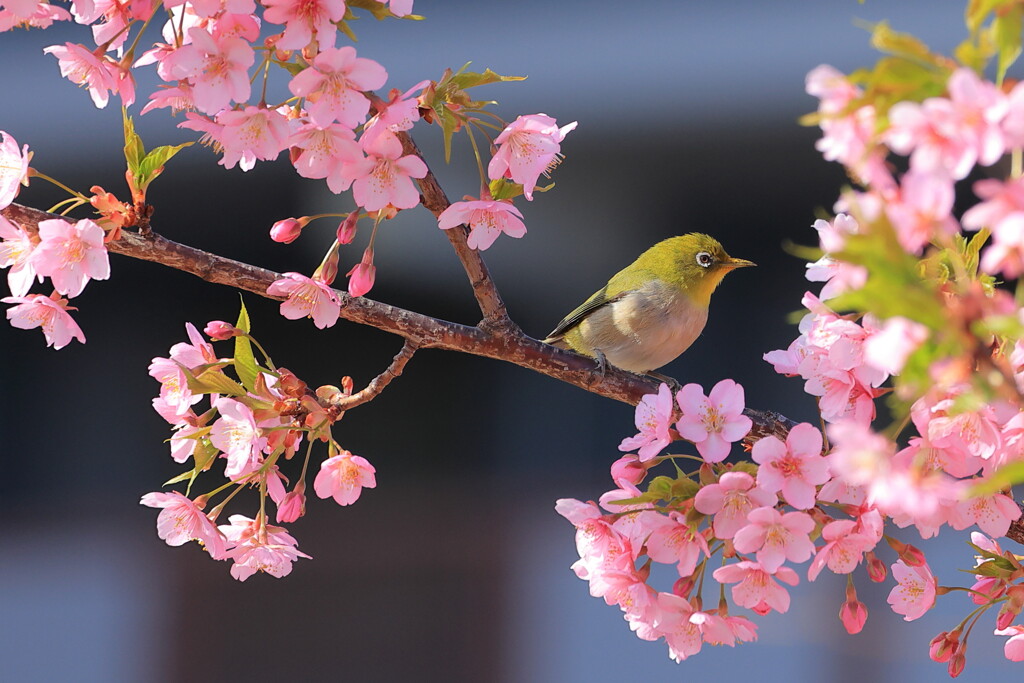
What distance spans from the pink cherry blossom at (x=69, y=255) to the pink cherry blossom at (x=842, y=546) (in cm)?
67

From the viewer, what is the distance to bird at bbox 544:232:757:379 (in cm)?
232

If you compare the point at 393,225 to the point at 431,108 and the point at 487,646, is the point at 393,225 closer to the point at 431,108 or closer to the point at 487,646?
the point at 487,646

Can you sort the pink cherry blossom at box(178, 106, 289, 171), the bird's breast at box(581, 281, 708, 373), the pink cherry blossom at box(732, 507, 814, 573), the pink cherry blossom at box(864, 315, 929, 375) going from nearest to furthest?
the pink cherry blossom at box(864, 315, 929, 375)
the pink cherry blossom at box(732, 507, 814, 573)
the pink cherry blossom at box(178, 106, 289, 171)
the bird's breast at box(581, 281, 708, 373)

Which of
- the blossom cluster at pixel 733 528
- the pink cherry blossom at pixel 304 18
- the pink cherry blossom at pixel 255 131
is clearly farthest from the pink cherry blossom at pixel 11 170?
the blossom cluster at pixel 733 528

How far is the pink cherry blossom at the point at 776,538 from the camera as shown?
31.7 inches

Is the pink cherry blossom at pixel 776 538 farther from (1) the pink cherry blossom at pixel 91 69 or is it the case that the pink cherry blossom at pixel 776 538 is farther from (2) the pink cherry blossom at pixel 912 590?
(1) the pink cherry blossom at pixel 91 69

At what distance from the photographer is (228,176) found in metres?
4.47

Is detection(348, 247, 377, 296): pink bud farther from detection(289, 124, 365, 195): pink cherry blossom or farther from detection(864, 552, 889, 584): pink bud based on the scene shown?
detection(864, 552, 889, 584): pink bud

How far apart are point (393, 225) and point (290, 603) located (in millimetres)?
1692

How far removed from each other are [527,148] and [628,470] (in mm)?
335

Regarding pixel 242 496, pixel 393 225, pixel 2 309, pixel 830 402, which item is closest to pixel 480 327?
pixel 830 402

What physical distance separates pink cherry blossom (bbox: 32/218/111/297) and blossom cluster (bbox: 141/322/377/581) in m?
0.11

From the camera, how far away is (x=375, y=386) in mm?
1088

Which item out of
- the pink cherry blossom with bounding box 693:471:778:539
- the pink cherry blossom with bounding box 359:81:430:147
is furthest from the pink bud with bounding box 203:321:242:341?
the pink cherry blossom with bounding box 693:471:778:539
